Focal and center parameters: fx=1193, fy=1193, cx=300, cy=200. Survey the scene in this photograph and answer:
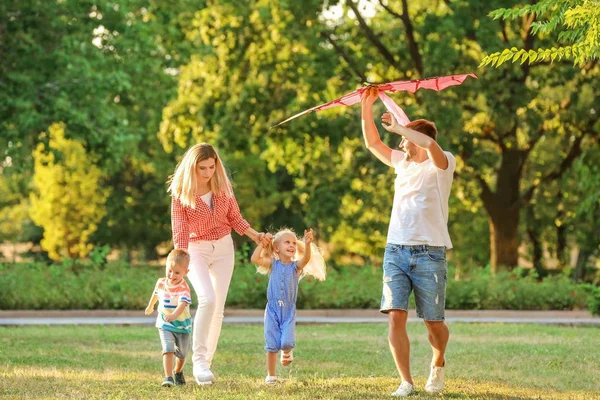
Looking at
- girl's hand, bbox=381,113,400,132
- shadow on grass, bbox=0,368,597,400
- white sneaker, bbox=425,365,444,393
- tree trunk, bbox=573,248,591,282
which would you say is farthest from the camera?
tree trunk, bbox=573,248,591,282

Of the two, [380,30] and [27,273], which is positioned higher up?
[380,30]

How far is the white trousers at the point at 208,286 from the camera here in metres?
Answer: 9.41

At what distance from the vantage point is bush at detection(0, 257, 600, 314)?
21359mm

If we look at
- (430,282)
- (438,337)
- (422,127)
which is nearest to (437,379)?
(438,337)

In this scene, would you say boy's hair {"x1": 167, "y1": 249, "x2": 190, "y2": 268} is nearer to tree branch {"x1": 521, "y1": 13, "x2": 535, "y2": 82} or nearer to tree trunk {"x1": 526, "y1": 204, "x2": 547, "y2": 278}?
tree branch {"x1": 521, "y1": 13, "x2": 535, "y2": 82}

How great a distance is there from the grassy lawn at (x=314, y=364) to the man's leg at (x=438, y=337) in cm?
27

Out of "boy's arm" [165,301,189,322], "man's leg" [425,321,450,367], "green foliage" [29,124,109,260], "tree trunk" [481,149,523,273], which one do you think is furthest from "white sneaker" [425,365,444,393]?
"green foliage" [29,124,109,260]

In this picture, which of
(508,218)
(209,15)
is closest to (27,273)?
(209,15)

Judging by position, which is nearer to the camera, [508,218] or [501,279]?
[501,279]

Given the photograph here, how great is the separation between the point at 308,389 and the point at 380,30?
24.2 m

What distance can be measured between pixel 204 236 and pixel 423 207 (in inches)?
73.4

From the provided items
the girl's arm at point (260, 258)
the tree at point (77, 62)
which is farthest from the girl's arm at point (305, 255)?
the tree at point (77, 62)

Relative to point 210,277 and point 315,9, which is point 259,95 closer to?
point 315,9

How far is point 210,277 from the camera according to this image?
378 inches
